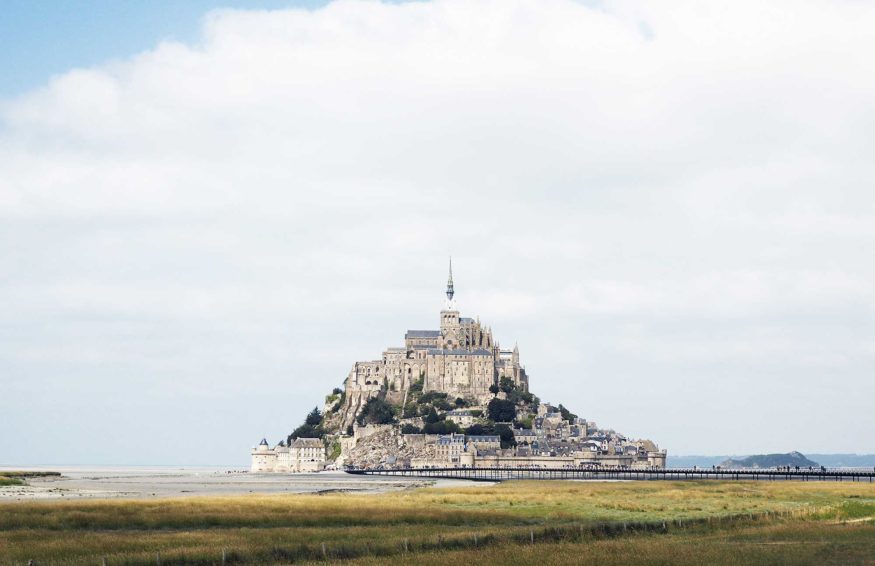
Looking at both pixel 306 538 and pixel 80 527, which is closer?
pixel 306 538

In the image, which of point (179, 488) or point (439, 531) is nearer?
point (439, 531)

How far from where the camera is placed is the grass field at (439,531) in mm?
36312

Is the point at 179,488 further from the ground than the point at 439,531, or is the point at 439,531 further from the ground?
the point at 179,488

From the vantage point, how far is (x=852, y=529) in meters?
44.4

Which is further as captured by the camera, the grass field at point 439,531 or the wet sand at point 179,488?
the wet sand at point 179,488

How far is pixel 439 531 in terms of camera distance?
158 feet

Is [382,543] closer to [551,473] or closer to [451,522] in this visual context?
[451,522]

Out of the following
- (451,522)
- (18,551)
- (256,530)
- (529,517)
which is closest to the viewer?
(18,551)

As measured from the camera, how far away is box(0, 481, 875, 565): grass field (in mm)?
36312

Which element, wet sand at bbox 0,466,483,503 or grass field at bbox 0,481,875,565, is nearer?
grass field at bbox 0,481,875,565

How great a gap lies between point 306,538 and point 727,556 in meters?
18.1

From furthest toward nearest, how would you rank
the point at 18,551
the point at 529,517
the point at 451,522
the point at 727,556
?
the point at 529,517 < the point at 451,522 < the point at 18,551 < the point at 727,556

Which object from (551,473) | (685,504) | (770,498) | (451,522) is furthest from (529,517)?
(551,473)

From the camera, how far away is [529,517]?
189 ft
